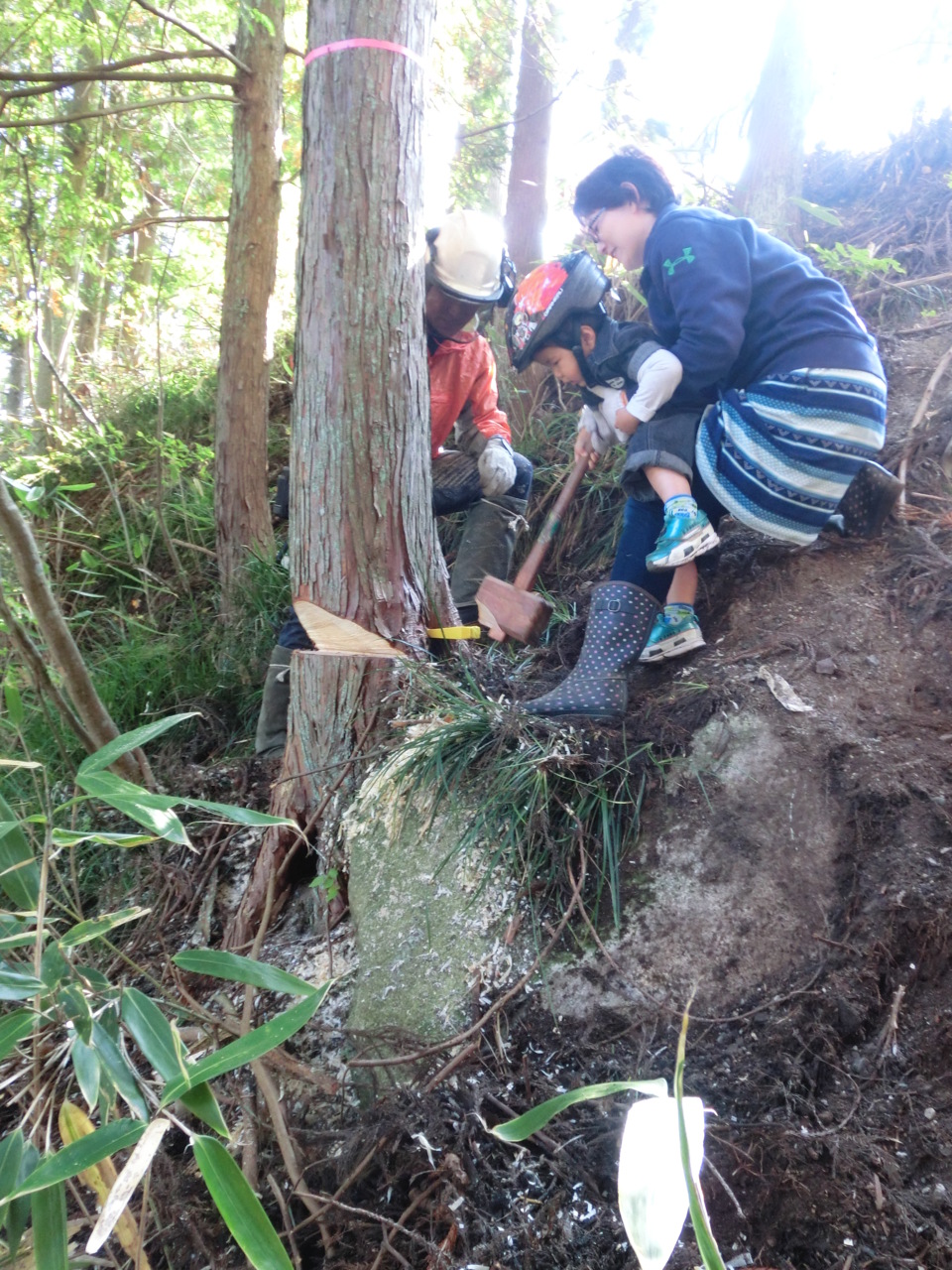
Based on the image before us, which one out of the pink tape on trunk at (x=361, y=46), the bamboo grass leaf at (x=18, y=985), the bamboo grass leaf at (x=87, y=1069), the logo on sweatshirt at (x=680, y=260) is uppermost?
the pink tape on trunk at (x=361, y=46)

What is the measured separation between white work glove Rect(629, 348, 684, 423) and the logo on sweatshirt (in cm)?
23

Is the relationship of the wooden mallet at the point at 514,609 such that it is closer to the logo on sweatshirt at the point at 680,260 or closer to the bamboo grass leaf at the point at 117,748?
the logo on sweatshirt at the point at 680,260

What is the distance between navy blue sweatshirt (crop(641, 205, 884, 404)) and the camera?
229 cm

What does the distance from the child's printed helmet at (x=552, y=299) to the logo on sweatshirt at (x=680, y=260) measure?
372 millimetres

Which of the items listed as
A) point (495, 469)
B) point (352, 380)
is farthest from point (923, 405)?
point (352, 380)

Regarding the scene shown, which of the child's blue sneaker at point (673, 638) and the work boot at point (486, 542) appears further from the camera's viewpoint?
the work boot at point (486, 542)

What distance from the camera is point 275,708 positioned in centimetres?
277

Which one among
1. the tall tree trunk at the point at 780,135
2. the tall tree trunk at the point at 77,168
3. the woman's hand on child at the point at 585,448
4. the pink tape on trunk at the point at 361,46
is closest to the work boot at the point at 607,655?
the woman's hand on child at the point at 585,448

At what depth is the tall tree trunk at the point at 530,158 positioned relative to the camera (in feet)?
20.0

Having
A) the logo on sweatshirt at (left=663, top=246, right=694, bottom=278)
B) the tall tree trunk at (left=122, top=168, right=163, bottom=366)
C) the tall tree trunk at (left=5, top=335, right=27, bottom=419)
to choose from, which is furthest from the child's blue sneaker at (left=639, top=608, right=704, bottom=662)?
the tall tree trunk at (left=5, top=335, right=27, bottom=419)

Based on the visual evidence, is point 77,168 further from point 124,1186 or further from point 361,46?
point 124,1186

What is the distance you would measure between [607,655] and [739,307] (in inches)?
42.0

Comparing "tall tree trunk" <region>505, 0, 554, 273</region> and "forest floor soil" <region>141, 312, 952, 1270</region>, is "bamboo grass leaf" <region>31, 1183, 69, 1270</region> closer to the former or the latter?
"forest floor soil" <region>141, 312, 952, 1270</region>

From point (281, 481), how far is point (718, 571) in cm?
179
